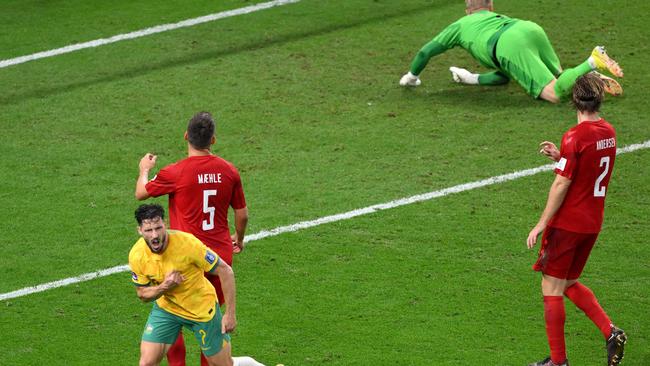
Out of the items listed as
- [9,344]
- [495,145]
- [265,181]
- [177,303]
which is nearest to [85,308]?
[9,344]

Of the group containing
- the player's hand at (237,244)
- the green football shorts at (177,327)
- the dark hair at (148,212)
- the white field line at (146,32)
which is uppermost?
the white field line at (146,32)

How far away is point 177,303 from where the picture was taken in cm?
790

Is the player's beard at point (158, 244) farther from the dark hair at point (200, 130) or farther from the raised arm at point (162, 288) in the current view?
the dark hair at point (200, 130)

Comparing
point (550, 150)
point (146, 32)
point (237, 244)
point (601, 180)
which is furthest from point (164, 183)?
point (146, 32)

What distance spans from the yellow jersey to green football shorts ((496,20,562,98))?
6376 millimetres

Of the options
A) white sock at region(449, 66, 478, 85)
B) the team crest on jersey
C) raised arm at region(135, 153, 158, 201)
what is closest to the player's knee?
the team crest on jersey

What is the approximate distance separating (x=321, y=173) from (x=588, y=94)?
14.1 ft

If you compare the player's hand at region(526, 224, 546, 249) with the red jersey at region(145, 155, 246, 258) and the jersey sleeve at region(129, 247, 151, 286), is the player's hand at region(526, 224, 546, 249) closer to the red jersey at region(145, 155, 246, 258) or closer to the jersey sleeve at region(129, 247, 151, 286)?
the red jersey at region(145, 155, 246, 258)

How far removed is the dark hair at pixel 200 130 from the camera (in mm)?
8227

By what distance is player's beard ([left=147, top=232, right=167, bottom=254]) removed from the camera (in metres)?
7.62

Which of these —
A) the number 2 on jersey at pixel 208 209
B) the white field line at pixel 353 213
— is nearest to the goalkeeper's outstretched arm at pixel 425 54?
the white field line at pixel 353 213

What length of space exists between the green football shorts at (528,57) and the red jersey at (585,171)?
502 cm

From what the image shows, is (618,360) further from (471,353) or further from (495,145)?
(495,145)

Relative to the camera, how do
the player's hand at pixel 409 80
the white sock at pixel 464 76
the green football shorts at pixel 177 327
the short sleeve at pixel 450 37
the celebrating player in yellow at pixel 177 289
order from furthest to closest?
1. the white sock at pixel 464 76
2. the player's hand at pixel 409 80
3. the short sleeve at pixel 450 37
4. the green football shorts at pixel 177 327
5. the celebrating player in yellow at pixel 177 289
